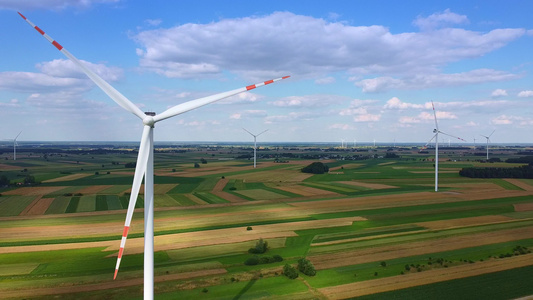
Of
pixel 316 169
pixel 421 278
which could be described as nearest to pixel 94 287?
pixel 421 278

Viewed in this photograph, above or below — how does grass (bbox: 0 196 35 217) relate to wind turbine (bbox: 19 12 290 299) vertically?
below

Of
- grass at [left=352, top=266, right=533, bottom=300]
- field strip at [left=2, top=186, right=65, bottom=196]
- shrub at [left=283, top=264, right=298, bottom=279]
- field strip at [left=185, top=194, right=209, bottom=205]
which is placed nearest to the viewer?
grass at [left=352, top=266, right=533, bottom=300]

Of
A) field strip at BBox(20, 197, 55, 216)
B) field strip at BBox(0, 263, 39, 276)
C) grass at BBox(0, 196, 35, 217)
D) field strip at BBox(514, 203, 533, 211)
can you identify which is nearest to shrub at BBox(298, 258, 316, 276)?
field strip at BBox(0, 263, 39, 276)

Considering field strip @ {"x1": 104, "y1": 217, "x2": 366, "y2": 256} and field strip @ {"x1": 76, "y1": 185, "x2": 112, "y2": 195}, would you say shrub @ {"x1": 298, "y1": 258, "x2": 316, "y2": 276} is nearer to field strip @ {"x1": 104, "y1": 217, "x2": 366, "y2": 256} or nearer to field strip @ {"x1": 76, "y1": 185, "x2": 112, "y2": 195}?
field strip @ {"x1": 104, "y1": 217, "x2": 366, "y2": 256}

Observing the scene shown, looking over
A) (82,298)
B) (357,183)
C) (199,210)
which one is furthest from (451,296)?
(357,183)

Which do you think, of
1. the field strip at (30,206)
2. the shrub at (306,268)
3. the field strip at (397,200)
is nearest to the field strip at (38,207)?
the field strip at (30,206)

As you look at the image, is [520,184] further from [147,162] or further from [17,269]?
[17,269]
